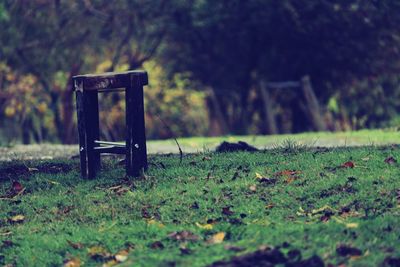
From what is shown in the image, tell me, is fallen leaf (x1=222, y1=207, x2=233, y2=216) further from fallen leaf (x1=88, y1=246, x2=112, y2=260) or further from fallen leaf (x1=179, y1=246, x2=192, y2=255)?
fallen leaf (x1=88, y1=246, x2=112, y2=260)

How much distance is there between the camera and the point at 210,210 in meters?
8.59

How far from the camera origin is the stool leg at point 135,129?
32.1ft

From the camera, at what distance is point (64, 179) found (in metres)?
10.4

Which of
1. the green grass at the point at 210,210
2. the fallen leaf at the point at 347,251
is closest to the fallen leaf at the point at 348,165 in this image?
the green grass at the point at 210,210

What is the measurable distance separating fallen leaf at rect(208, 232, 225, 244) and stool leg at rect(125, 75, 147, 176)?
234cm

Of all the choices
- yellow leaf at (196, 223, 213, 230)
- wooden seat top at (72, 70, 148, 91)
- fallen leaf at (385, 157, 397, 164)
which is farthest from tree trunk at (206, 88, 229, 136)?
yellow leaf at (196, 223, 213, 230)

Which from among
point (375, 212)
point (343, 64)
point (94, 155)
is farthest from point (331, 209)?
point (343, 64)

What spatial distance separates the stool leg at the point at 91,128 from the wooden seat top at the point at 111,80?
129 mm

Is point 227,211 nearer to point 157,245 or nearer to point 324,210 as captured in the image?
point 324,210

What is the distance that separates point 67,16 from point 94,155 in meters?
14.9

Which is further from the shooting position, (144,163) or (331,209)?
(144,163)

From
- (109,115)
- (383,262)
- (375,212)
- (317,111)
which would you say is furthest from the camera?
(109,115)

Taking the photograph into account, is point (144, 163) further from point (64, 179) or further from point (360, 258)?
point (360, 258)

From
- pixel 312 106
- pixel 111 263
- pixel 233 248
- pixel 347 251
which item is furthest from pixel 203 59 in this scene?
pixel 347 251
